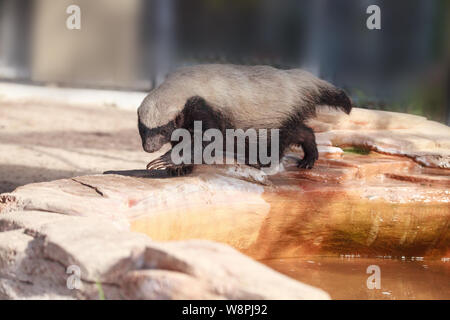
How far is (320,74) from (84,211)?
698cm

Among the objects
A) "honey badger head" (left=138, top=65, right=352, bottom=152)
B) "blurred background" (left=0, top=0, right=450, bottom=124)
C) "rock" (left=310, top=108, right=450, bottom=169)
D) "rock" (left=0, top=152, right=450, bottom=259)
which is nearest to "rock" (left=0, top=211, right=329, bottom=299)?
"rock" (left=0, top=152, right=450, bottom=259)

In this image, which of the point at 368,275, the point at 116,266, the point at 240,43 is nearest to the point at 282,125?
the point at 368,275

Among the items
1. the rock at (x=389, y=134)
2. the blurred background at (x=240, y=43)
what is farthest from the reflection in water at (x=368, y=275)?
the blurred background at (x=240, y=43)

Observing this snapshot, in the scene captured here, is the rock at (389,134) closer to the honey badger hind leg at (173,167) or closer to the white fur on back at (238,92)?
the white fur on back at (238,92)

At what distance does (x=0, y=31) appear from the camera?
36.3ft

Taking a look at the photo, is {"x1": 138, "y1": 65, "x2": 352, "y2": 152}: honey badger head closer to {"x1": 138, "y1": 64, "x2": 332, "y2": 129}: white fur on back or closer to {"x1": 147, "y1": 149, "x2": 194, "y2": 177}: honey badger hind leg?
{"x1": 138, "y1": 64, "x2": 332, "y2": 129}: white fur on back

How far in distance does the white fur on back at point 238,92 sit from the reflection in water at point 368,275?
3.13 feet

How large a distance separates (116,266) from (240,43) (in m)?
7.77

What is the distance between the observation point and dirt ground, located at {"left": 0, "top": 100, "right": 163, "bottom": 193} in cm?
659

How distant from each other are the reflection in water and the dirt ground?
→ 3065 millimetres

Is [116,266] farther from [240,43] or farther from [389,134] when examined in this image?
[240,43]

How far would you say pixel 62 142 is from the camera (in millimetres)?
7973

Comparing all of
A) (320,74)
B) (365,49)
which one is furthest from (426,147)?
(320,74)

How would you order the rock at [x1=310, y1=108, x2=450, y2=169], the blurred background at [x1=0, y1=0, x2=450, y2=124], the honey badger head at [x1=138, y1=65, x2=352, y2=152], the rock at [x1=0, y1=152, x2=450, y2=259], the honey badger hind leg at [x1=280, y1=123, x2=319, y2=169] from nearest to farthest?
the rock at [x1=0, y1=152, x2=450, y2=259], the honey badger head at [x1=138, y1=65, x2=352, y2=152], the honey badger hind leg at [x1=280, y1=123, x2=319, y2=169], the rock at [x1=310, y1=108, x2=450, y2=169], the blurred background at [x1=0, y1=0, x2=450, y2=124]
